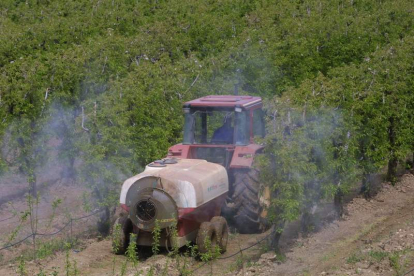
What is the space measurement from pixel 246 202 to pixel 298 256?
4.81 feet

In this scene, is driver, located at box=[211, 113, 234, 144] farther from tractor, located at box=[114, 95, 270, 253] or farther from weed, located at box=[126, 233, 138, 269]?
weed, located at box=[126, 233, 138, 269]

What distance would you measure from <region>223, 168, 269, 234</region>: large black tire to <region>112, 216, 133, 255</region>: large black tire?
2205mm

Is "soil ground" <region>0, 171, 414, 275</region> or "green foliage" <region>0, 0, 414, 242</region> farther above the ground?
"green foliage" <region>0, 0, 414, 242</region>

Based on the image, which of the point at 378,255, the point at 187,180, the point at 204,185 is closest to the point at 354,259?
the point at 378,255

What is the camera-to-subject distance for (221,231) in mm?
12406

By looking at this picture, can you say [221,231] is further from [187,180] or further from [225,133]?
[225,133]

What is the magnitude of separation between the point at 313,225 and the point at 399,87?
4.32m

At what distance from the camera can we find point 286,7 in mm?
32219

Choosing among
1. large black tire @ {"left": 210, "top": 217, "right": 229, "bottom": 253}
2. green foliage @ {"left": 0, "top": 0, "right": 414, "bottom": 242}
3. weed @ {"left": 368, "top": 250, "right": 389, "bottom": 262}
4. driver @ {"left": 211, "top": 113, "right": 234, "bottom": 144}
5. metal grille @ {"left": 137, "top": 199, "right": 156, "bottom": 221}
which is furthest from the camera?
driver @ {"left": 211, "top": 113, "right": 234, "bottom": 144}

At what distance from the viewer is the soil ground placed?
11.5 m

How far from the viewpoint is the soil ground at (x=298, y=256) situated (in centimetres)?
1146

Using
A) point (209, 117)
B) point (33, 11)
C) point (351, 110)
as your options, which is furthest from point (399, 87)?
point (33, 11)

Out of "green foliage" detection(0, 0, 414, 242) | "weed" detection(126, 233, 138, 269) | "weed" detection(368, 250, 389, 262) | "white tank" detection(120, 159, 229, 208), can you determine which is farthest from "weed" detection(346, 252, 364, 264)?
"weed" detection(126, 233, 138, 269)

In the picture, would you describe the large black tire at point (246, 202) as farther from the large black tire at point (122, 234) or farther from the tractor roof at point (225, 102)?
the large black tire at point (122, 234)
